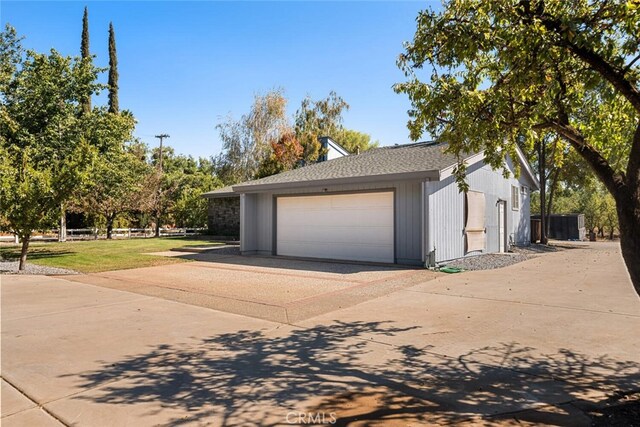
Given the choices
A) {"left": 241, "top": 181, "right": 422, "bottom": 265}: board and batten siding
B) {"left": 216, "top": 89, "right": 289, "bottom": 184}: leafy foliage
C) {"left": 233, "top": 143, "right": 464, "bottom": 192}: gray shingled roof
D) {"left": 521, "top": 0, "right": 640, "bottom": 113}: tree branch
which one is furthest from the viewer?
{"left": 216, "top": 89, "right": 289, "bottom": 184}: leafy foliage

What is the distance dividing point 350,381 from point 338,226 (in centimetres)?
996

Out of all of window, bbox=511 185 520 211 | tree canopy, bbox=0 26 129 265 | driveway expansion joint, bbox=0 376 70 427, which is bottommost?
driveway expansion joint, bbox=0 376 70 427

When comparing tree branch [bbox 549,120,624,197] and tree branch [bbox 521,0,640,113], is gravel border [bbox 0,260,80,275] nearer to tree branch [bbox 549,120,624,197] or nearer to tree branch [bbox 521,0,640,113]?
tree branch [bbox 549,120,624,197]

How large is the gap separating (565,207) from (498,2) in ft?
138

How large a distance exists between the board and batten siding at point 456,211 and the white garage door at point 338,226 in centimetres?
149

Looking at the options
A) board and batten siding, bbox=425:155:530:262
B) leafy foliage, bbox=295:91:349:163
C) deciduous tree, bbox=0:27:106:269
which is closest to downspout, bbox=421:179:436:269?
board and batten siding, bbox=425:155:530:262

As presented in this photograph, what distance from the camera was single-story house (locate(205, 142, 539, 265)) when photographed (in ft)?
38.2

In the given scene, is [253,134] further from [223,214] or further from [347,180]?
[347,180]

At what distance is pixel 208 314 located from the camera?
627cm

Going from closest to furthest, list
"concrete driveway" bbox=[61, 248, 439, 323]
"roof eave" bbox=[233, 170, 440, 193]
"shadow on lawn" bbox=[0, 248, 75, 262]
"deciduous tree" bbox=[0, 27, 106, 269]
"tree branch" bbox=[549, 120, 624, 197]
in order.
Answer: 1. "tree branch" bbox=[549, 120, 624, 197]
2. "concrete driveway" bbox=[61, 248, 439, 323]
3. "roof eave" bbox=[233, 170, 440, 193]
4. "shadow on lawn" bbox=[0, 248, 75, 262]
5. "deciduous tree" bbox=[0, 27, 106, 269]

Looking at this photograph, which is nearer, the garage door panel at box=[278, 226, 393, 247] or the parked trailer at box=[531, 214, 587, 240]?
the garage door panel at box=[278, 226, 393, 247]

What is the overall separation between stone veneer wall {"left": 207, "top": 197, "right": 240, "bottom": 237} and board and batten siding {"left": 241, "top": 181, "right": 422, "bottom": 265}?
8304 mm

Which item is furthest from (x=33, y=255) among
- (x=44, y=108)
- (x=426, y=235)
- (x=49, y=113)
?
(x=426, y=235)

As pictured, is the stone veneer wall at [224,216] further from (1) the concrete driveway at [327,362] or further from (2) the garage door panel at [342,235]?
(1) the concrete driveway at [327,362]
